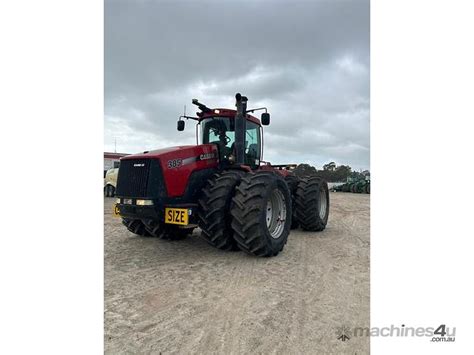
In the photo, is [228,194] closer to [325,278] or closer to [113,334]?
[325,278]

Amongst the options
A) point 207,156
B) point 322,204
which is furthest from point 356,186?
point 207,156

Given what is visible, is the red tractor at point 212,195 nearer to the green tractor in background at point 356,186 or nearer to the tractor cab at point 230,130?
the tractor cab at point 230,130

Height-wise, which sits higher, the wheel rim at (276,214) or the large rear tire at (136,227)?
the wheel rim at (276,214)

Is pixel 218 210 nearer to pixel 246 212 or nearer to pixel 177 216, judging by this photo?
pixel 246 212

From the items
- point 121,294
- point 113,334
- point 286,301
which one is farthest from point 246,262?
point 113,334

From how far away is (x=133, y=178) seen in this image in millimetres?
4555

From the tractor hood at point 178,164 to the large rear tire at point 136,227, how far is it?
63.3 inches

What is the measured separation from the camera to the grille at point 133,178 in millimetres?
4430

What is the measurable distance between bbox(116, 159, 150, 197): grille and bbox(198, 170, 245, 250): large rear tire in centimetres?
85

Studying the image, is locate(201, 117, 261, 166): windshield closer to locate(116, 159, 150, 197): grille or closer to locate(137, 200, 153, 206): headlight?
locate(116, 159, 150, 197): grille

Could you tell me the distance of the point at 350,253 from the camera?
16.6 feet

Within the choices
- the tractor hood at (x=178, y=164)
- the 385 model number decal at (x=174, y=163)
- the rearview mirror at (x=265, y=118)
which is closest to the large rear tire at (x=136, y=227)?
the tractor hood at (x=178, y=164)

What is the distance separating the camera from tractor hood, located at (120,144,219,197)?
4.43m
